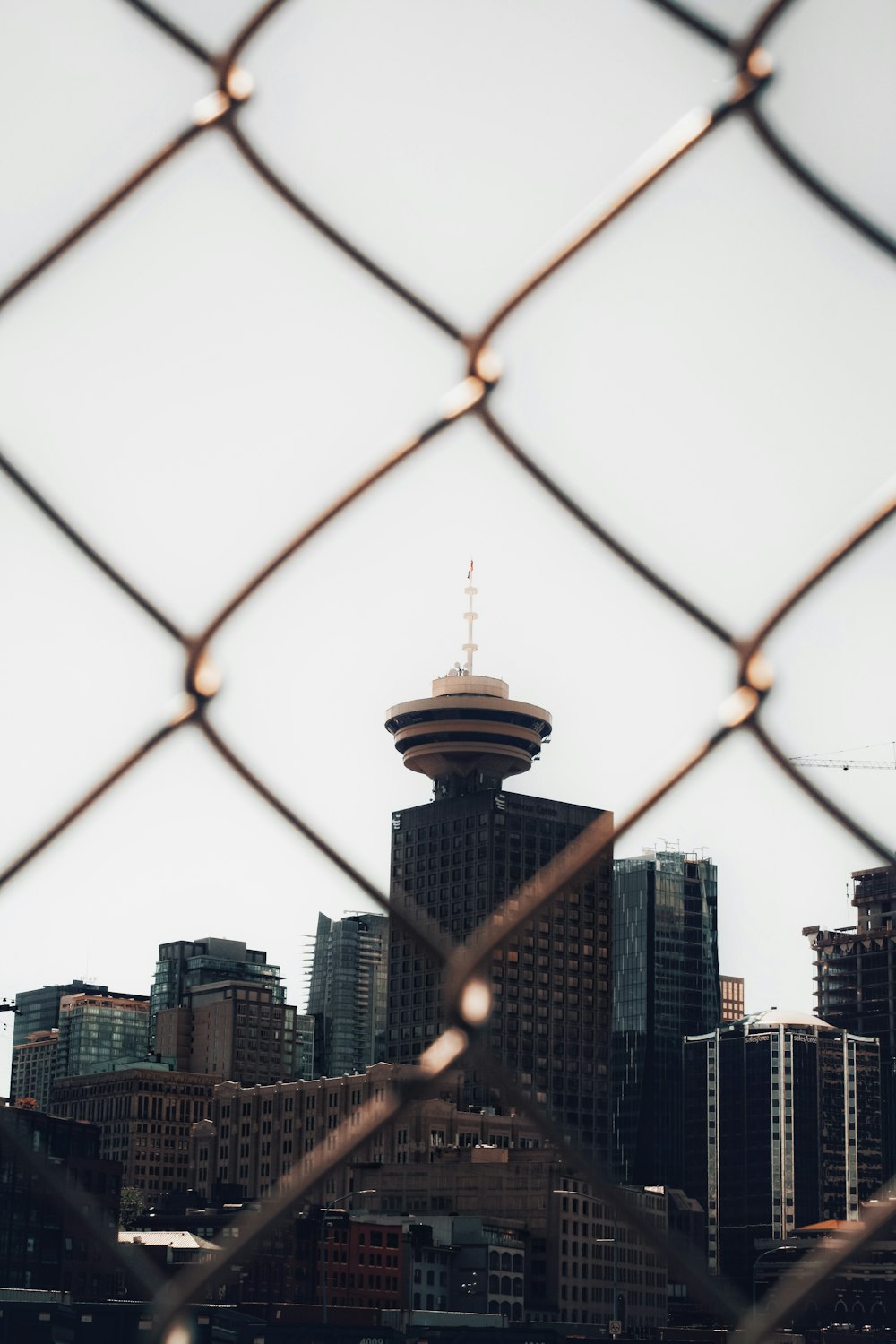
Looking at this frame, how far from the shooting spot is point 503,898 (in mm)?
7809

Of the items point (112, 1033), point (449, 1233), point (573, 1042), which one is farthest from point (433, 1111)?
point (112, 1033)

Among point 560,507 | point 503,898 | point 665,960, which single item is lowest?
point 560,507

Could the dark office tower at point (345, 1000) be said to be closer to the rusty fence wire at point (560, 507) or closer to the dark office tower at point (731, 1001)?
the dark office tower at point (731, 1001)

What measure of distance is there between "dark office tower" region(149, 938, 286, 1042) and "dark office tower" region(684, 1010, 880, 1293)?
22.2 metres

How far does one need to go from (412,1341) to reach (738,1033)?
1563 inches

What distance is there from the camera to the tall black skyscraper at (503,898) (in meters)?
4.81

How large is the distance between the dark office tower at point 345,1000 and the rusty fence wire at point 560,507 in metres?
76.9

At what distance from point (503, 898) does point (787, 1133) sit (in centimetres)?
6227

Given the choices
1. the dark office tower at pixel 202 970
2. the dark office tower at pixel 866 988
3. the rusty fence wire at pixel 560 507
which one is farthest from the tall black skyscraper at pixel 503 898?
the dark office tower at pixel 202 970

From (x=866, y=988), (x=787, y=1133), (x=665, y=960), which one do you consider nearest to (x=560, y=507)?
(x=787, y=1133)

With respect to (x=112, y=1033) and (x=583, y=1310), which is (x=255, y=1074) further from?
(x=583, y=1310)

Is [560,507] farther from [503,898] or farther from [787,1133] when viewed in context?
[787,1133]

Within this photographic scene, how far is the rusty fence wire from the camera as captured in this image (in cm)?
98

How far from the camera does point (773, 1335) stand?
95 centimetres
